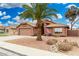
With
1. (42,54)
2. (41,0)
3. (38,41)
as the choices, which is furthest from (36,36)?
(41,0)

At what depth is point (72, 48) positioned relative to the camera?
180 inches

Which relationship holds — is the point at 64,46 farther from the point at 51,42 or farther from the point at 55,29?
the point at 55,29

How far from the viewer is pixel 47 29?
15.7 feet

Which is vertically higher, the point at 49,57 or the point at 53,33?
the point at 53,33

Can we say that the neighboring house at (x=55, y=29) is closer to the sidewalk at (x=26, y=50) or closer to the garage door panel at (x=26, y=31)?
the garage door panel at (x=26, y=31)

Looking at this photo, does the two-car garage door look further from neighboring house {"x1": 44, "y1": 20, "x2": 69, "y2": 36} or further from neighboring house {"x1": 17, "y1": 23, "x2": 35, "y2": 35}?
neighboring house {"x1": 44, "y1": 20, "x2": 69, "y2": 36}

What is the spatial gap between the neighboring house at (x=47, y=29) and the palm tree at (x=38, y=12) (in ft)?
0.34

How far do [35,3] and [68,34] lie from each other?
0.95 meters

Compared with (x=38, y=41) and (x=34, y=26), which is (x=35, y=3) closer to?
→ (x=34, y=26)

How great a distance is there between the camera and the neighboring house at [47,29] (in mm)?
4723

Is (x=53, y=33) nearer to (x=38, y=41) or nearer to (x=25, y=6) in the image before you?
(x=38, y=41)

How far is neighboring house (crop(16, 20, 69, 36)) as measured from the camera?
4723mm

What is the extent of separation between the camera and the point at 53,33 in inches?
188

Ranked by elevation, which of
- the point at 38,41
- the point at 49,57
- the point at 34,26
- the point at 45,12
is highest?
the point at 45,12
